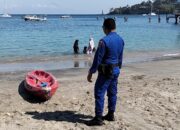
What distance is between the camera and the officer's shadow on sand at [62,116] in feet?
28.8

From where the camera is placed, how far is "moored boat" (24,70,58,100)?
10.2 metres

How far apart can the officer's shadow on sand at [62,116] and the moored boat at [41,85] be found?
92cm

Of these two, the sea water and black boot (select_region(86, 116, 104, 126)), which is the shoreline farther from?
black boot (select_region(86, 116, 104, 126))

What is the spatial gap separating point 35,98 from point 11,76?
6.56m

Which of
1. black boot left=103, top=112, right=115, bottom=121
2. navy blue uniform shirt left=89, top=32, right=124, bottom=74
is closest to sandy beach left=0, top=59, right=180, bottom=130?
black boot left=103, top=112, right=115, bottom=121

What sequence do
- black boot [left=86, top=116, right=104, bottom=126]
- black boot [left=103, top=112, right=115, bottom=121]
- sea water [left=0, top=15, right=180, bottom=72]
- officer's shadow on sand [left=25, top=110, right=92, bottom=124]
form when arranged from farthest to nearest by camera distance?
sea water [left=0, top=15, right=180, bottom=72]
officer's shadow on sand [left=25, top=110, right=92, bottom=124]
black boot [left=103, top=112, right=115, bottom=121]
black boot [left=86, top=116, right=104, bottom=126]

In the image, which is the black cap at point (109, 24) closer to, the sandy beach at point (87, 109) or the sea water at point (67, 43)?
the sandy beach at point (87, 109)

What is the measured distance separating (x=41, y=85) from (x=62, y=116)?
1.67 m

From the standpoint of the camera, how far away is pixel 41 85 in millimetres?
10492

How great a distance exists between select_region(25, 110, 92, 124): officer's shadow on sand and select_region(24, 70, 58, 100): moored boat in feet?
3.02

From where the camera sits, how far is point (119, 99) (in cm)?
1054

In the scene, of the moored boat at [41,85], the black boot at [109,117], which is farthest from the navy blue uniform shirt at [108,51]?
the moored boat at [41,85]

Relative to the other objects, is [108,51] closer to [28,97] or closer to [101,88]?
[101,88]

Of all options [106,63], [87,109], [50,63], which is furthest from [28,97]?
[50,63]
